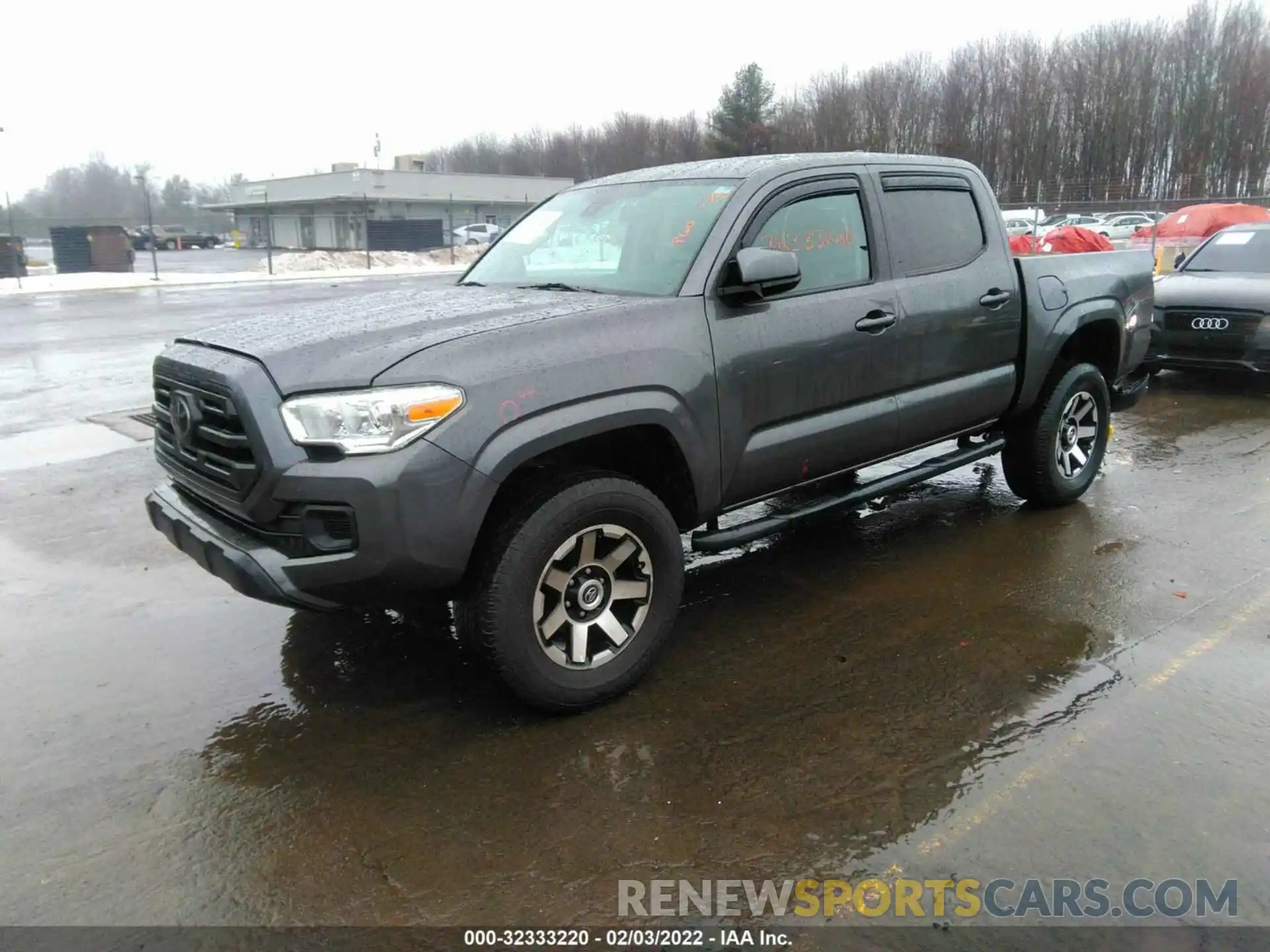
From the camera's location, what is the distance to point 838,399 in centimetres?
427

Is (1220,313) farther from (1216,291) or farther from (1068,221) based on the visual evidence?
(1068,221)

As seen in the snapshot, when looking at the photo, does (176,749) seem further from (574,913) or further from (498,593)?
(574,913)

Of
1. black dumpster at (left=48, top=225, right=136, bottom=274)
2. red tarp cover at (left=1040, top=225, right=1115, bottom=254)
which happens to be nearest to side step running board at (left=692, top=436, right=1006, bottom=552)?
red tarp cover at (left=1040, top=225, right=1115, bottom=254)

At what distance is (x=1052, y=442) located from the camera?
5594 mm

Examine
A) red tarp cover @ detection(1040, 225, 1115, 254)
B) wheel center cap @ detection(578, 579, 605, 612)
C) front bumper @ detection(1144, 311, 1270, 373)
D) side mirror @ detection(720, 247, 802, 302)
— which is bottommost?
wheel center cap @ detection(578, 579, 605, 612)

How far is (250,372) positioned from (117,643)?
1817 mm

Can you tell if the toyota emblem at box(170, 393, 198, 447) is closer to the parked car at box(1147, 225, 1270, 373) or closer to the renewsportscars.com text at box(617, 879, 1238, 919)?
the renewsportscars.com text at box(617, 879, 1238, 919)

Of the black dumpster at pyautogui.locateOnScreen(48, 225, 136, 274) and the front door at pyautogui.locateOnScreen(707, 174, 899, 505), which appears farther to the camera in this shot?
the black dumpster at pyautogui.locateOnScreen(48, 225, 136, 274)

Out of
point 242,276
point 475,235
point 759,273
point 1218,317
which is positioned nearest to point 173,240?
point 475,235

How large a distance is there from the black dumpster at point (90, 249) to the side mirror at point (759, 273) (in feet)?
119

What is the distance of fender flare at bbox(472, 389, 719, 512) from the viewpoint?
3148 mm

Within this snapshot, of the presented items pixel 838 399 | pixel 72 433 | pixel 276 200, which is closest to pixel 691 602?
pixel 838 399

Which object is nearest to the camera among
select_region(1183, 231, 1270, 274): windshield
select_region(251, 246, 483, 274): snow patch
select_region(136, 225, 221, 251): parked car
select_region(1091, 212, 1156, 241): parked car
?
select_region(1183, 231, 1270, 274): windshield

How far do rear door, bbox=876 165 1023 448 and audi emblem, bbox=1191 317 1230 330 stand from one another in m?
5.28
